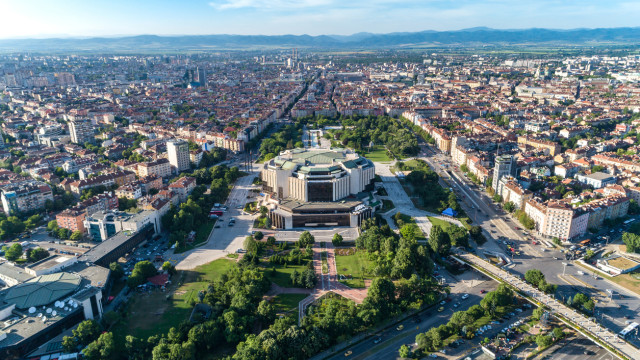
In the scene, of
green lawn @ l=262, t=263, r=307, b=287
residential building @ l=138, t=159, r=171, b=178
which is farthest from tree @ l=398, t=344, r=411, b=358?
residential building @ l=138, t=159, r=171, b=178

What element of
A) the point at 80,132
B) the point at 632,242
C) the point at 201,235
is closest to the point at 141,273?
the point at 201,235

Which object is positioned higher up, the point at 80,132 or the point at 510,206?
the point at 80,132

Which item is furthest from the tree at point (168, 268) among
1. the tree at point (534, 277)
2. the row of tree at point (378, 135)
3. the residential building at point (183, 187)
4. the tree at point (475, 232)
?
the row of tree at point (378, 135)

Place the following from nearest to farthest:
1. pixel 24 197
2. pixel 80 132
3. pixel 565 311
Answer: pixel 565 311 → pixel 24 197 → pixel 80 132

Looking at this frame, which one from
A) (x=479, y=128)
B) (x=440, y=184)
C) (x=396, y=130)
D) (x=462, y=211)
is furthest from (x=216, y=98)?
(x=462, y=211)

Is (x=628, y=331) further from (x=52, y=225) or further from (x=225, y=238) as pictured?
(x=52, y=225)

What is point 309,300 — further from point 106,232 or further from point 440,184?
point 440,184

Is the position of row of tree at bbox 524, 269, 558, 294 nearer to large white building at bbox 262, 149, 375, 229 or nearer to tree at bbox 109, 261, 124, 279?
large white building at bbox 262, 149, 375, 229
